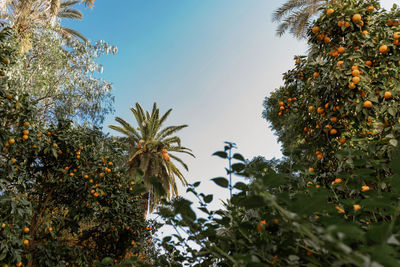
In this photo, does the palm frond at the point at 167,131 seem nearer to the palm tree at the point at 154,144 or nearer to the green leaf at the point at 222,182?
the palm tree at the point at 154,144

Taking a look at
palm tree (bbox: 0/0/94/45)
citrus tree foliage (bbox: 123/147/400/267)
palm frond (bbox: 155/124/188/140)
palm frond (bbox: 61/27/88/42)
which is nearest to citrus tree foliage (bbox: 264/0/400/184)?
citrus tree foliage (bbox: 123/147/400/267)

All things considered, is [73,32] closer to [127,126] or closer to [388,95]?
[127,126]

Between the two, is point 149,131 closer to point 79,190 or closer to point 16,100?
point 79,190

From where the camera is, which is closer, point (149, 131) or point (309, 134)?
point (309, 134)

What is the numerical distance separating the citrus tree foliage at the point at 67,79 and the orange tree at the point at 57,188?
4.82 metres

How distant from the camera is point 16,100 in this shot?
3.33 meters

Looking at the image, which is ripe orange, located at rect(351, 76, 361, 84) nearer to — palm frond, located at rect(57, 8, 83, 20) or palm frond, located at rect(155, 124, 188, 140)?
palm frond, located at rect(155, 124, 188, 140)

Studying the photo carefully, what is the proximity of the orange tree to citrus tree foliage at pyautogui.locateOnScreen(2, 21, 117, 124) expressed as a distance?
190 inches

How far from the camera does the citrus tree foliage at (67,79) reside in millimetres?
8852

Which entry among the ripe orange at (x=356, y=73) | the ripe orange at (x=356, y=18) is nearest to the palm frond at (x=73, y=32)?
the ripe orange at (x=356, y=18)

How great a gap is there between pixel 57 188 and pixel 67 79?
21.0 feet

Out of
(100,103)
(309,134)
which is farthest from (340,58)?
(100,103)

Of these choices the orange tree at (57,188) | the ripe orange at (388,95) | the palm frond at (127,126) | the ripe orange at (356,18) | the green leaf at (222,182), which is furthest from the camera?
the palm frond at (127,126)

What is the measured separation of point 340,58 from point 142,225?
4207 mm
